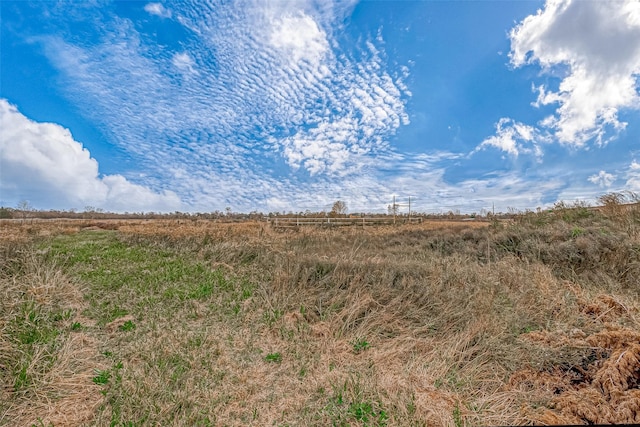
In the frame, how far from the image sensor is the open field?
2.93m

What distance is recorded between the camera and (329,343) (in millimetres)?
4566

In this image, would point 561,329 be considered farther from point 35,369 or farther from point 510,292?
point 35,369

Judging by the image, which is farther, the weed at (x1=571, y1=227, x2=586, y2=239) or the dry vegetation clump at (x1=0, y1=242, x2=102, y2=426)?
the weed at (x1=571, y1=227, x2=586, y2=239)

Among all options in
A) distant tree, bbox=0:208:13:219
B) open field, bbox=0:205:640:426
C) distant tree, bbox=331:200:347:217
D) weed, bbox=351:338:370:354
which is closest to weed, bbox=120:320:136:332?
open field, bbox=0:205:640:426

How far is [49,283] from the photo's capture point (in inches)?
227

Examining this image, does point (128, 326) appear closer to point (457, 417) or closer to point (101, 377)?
point (101, 377)

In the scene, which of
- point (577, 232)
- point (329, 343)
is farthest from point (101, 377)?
point (577, 232)

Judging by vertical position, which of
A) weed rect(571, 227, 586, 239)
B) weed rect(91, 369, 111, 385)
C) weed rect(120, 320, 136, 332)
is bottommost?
weed rect(91, 369, 111, 385)

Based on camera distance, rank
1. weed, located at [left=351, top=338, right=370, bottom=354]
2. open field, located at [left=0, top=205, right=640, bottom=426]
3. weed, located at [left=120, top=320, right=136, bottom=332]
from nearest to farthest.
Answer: open field, located at [left=0, top=205, right=640, bottom=426] → weed, located at [left=351, top=338, right=370, bottom=354] → weed, located at [left=120, top=320, right=136, bottom=332]

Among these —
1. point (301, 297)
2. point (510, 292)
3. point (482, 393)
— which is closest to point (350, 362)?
point (482, 393)

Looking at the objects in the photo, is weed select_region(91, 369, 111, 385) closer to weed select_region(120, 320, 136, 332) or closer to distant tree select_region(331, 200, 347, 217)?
weed select_region(120, 320, 136, 332)

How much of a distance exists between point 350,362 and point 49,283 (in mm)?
6061

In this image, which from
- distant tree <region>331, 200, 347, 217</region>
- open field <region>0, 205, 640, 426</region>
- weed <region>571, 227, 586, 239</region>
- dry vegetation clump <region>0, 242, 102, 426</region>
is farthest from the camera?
distant tree <region>331, 200, 347, 217</region>

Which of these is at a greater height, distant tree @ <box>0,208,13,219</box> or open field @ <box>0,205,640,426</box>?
distant tree @ <box>0,208,13,219</box>
